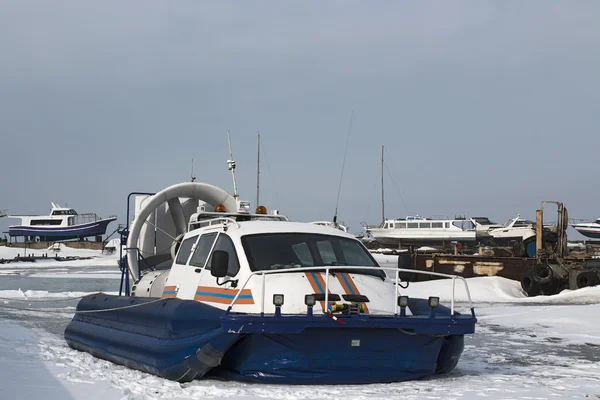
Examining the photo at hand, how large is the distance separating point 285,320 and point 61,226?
7966 centimetres

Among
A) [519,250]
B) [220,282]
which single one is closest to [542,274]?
[519,250]

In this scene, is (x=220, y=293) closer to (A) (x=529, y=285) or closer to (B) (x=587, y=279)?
(B) (x=587, y=279)

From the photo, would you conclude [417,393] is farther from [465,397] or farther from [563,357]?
[563,357]

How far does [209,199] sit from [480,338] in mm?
5211

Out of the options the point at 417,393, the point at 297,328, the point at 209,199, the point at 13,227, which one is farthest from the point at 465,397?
the point at 13,227

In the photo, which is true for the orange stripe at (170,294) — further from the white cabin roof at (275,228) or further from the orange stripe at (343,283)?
the orange stripe at (343,283)

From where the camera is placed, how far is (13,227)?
84062 millimetres

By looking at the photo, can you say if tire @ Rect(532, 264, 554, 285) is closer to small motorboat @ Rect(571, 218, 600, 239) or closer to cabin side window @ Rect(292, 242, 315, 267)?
cabin side window @ Rect(292, 242, 315, 267)

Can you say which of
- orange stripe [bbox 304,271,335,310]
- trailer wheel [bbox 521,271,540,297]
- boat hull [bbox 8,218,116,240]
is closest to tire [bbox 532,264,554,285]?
trailer wheel [bbox 521,271,540,297]

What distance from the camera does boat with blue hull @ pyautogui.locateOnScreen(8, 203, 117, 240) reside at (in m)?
82.4

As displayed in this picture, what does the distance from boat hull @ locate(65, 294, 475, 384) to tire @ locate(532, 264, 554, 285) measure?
1725 centimetres

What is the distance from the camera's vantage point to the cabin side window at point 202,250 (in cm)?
920

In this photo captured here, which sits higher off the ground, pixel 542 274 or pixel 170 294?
pixel 170 294

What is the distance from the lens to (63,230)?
8244cm
